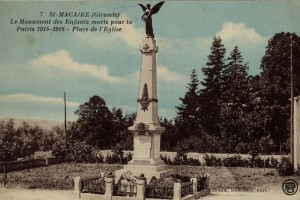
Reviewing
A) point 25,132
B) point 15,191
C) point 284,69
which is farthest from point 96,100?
point 15,191

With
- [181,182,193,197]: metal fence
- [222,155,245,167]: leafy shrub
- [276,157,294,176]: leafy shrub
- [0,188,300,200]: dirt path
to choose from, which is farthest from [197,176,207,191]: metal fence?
[222,155,245,167]: leafy shrub

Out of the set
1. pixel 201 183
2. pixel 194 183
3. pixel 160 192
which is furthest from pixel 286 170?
pixel 160 192

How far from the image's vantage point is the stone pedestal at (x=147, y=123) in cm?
1786

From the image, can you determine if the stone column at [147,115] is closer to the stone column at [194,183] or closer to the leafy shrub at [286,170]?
the stone column at [194,183]

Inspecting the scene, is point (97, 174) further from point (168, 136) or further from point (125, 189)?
point (168, 136)

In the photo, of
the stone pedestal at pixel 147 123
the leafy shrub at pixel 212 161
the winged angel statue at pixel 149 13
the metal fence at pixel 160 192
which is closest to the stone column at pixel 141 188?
the metal fence at pixel 160 192

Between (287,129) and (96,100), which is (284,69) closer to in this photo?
(287,129)

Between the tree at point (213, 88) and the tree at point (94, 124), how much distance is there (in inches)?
313

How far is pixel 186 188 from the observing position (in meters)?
16.0

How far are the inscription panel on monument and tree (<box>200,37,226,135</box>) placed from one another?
66.3ft

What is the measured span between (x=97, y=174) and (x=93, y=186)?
25.2 ft

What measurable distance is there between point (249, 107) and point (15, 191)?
2225cm

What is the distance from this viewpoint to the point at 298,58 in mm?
32312

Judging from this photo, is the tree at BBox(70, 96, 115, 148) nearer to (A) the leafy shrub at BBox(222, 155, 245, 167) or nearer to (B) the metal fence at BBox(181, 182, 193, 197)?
(A) the leafy shrub at BBox(222, 155, 245, 167)
